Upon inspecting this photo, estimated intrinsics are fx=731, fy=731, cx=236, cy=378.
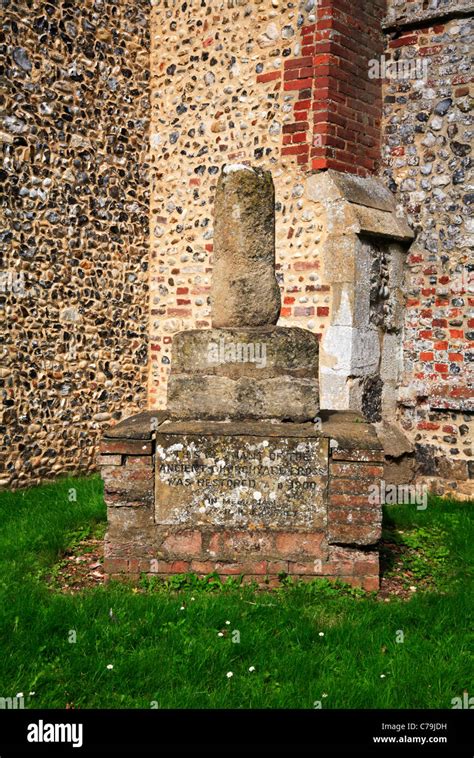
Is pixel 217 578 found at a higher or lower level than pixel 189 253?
lower

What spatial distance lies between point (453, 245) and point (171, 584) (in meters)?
4.77

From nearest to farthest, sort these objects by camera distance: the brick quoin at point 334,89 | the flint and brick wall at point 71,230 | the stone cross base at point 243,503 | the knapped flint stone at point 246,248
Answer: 1. the stone cross base at point 243,503
2. the knapped flint stone at point 246,248
3. the brick quoin at point 334,89
4. the flint and brick wall at point 71,230

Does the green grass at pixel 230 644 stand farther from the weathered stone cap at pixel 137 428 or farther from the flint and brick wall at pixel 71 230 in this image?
the flint and brick wall at pixel 71 230

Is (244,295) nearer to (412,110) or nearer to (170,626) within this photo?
(170,626)

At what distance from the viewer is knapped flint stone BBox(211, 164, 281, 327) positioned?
484cm

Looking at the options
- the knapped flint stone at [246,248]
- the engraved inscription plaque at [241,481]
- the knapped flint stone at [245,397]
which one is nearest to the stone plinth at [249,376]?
the knapped flint stone at [245,397]

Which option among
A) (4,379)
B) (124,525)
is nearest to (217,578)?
(124,525)

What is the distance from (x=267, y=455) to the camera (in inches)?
179

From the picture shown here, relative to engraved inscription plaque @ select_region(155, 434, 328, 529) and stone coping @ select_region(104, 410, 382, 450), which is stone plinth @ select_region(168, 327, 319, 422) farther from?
engraved inscription plaque @ select_region(155, 434, 328, 529)

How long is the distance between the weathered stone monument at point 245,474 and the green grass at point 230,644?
216 mm

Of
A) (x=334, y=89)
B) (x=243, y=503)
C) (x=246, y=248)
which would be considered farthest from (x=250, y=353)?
(x=334, y=89)

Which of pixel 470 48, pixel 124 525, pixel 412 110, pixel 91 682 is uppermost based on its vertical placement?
pixel 470 48

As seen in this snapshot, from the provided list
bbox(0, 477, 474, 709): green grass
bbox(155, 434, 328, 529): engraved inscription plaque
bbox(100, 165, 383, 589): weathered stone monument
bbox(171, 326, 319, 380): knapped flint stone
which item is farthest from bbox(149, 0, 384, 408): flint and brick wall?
bbox(0, 477, 474, 709): green grass

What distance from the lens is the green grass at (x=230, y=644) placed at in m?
3.23
